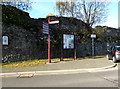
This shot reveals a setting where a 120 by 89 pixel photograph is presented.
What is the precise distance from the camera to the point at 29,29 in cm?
A: 1414

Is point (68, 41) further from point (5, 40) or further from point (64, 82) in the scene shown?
point (64, 82)

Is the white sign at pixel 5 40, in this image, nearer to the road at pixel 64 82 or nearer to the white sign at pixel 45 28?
the white sign at pixel 45 28

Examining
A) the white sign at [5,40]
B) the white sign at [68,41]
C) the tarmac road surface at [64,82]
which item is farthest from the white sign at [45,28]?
the tarmac road surface at [64,82]

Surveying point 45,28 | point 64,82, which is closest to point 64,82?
point 64,82

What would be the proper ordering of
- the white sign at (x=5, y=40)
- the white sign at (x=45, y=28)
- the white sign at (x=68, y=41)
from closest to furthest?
the white sign at (x=45, y=28)
the white sign at (x=5, y=40)
the white sign at (x=68, y=41)

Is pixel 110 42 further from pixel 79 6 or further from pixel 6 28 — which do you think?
pixel 6 28

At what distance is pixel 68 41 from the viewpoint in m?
14.0

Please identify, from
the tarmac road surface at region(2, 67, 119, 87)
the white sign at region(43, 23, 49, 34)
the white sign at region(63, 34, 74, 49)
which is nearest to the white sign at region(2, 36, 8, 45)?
the white sign at region(43, 23, 49, 34)

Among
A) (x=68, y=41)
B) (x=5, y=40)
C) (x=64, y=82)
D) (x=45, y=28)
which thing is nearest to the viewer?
(x=64, y=82)

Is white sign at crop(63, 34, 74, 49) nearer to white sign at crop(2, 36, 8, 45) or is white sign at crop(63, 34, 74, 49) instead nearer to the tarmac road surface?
white sign at crop(2, 36, 8, 45)

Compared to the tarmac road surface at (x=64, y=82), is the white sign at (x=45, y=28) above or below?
above

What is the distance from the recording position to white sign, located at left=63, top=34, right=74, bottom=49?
13727 millimetres

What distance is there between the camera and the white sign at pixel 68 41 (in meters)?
13.7

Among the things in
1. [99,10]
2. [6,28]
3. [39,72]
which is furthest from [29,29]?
[99,10]
